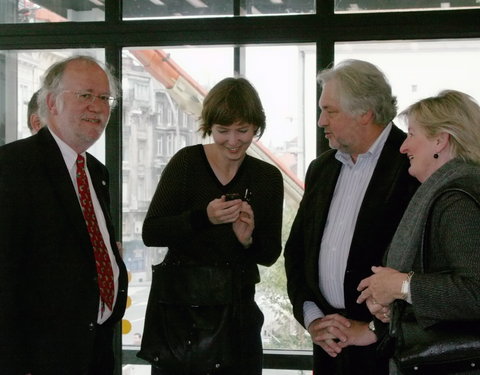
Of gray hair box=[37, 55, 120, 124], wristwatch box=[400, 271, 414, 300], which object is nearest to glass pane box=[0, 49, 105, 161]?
gray hair box=[37, 55, 120, 124]

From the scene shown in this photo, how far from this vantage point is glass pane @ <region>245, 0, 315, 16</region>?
3.79 metres

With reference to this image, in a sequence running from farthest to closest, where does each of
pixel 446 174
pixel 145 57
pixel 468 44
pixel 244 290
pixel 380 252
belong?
pixel 145 57
pixel 468 44
pixel 244 290
pixel 380 252
pixel 446 174

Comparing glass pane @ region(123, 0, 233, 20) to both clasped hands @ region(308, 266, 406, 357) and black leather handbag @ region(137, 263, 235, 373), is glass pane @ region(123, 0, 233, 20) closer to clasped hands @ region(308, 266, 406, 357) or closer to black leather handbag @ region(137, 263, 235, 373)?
black leather handbag @ region(137, 263, 235, 373)

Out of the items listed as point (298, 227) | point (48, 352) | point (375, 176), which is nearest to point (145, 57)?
point (298, 227)

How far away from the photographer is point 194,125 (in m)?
3.95

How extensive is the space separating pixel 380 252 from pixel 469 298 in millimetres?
670

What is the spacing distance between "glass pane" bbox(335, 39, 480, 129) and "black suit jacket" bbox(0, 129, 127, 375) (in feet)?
6.51

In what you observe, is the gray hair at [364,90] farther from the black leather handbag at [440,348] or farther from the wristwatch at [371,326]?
the black leather handbag at [440,348]

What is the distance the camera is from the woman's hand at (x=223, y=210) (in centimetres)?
263

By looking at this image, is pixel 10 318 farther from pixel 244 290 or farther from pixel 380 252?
pixel 380 252

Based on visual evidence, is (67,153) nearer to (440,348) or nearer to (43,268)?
(43,268)

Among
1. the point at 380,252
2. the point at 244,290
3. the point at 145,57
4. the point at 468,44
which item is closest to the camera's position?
the point at 380,252

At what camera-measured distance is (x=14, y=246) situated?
7.29 feet

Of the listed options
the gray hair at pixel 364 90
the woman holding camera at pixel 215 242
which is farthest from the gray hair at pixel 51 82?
the gray hair at pixel 364 90
